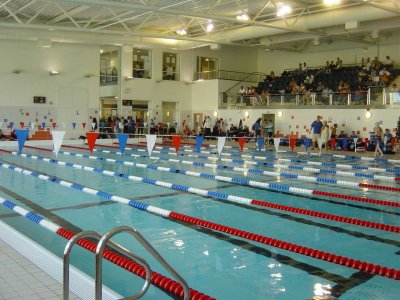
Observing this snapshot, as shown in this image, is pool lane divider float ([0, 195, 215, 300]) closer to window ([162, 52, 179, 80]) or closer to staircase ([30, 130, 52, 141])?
staircase ([30, 130, 52, 141])

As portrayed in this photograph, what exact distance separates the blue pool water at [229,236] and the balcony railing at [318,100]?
9522 mm

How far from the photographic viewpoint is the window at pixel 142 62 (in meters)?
24.6

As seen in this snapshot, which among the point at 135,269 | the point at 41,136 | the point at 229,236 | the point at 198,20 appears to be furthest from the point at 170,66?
the point at 135,269

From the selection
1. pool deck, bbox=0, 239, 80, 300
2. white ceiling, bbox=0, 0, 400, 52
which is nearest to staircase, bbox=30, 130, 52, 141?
white ceiling, bbox=0, 0, 400, 52

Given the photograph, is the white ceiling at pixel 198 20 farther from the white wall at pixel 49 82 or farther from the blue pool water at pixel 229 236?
the blue pool water at pixel 229 236

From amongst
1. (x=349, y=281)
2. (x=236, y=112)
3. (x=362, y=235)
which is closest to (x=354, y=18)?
(x=236, y=112)

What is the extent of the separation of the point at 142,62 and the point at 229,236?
68.7ft

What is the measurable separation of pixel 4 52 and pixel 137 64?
282 inches

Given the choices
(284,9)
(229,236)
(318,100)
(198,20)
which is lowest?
(229,236)

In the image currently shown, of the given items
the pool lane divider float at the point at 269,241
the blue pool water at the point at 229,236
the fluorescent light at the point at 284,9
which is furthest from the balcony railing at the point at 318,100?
the pool lane divider float at the point at 269,241

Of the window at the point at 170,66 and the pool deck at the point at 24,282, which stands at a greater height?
the window at the point at 170,66

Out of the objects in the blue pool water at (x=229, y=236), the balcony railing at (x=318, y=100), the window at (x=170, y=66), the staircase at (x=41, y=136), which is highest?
the window at (x=170, y=66)

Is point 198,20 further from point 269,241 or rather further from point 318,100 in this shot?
point 269,241

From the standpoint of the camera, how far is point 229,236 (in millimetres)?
5078
